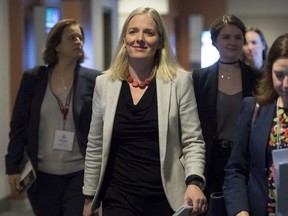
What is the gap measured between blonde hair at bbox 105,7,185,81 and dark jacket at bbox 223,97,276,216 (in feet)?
1.20

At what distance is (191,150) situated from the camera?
245 centimetres

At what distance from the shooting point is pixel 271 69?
89.4 inches

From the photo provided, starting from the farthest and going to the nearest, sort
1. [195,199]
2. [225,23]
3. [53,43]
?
→ [53,43]
[225,23]
[195,199]

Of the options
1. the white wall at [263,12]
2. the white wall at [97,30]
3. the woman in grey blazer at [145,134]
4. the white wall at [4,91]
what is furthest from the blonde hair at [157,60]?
the white wall at [263,12]

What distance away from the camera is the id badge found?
3373mm

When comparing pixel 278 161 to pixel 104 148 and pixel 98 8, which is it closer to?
pixel 104 148

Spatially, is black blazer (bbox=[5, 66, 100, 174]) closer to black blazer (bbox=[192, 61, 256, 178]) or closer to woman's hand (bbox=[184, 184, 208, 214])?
black blazer (bbox=[192, 61, 256, 178])

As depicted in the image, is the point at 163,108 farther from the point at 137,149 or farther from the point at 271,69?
the point at 271,69

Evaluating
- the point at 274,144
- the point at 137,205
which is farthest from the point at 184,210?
the point at 274,144

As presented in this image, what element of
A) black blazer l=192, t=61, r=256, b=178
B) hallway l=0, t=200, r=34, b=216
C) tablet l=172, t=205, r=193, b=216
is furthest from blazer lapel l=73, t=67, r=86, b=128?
hallway l=0, t=200, r=34, b=216

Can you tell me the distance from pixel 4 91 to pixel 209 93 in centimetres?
306

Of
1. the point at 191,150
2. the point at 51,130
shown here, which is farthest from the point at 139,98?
the point at 51,130

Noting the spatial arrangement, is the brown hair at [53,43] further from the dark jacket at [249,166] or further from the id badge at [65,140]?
the dark jacket at [249,166]

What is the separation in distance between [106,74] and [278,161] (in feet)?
2.88
